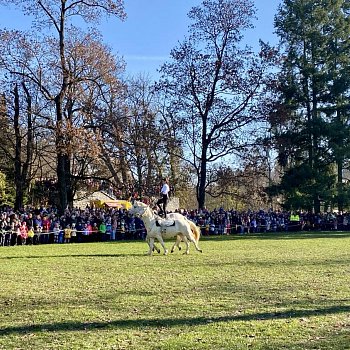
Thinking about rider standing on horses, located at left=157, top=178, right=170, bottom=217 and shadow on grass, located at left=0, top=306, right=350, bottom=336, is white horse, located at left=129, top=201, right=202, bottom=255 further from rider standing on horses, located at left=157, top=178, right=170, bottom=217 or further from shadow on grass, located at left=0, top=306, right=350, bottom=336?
shadow on grass, located at left=0, top=306, right=350, bottom=336

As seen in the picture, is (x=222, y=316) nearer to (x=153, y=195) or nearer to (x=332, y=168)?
(x=153, y=195)

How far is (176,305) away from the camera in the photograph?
32.0 ft

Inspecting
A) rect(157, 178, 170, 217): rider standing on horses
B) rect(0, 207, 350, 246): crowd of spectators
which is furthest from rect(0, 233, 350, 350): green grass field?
rect(0, 207, 350, 246): crowd of spectators

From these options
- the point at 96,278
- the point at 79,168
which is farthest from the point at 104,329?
the point at 79,168

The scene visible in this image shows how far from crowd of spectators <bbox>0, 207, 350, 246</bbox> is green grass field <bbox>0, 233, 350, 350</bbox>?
11463 mm

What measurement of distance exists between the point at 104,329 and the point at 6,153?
110ft

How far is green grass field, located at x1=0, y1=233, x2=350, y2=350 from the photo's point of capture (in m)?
7.46

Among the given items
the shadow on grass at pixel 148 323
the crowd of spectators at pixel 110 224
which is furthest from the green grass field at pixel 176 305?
the crowd of spectators at pixel 110 224

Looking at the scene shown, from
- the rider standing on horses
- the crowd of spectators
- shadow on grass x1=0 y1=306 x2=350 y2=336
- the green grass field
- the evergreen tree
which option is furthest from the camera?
the evergreen tree

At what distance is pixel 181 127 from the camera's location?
4169 centimetres

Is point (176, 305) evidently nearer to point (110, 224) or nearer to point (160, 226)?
point (160, 226)

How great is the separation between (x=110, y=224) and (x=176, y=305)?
22457 millimetres

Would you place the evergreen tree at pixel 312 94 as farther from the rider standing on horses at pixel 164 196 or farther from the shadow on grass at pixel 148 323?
the shadow on grass at pixel 148 323

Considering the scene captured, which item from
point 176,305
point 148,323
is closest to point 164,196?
point 176,305
